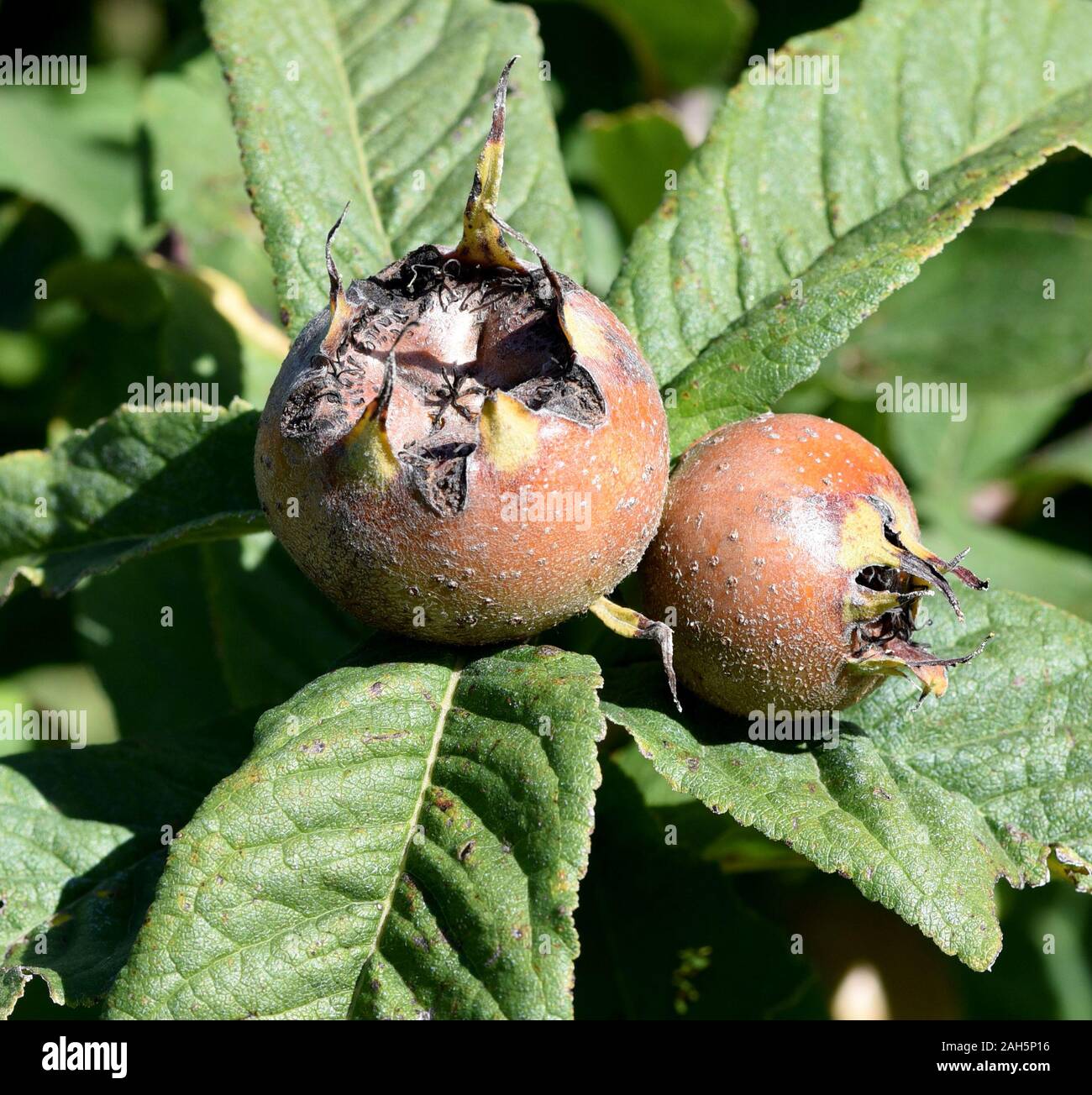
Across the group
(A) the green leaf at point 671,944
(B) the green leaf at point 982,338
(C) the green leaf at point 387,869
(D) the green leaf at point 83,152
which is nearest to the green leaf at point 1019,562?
(B) the green leaf at point 982,338

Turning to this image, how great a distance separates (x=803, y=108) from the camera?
2.92m

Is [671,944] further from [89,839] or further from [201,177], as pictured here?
[201,177]

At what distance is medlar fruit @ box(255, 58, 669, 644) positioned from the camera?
1.87m

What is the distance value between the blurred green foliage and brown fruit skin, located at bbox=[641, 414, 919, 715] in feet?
2.82

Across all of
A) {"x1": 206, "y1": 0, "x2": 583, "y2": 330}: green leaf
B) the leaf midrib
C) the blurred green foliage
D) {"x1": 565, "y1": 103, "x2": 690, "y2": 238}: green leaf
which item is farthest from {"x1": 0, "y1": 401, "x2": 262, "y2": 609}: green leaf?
{"x1": 565, "y1": 103, "x2": 690, "y2": 238}: green leaf

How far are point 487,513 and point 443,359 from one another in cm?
33

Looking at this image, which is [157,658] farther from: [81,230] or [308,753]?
[308,753]

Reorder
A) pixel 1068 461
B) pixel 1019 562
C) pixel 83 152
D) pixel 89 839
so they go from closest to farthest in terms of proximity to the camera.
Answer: pixel 89 839 → pixel 1019 562 → pixel 1068 461 → pixel 83 152

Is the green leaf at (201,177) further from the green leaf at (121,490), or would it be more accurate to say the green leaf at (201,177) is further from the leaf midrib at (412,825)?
the leaf midrib at (412,825)

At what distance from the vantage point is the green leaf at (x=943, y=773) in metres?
2.11

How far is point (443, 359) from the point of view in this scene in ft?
6.76

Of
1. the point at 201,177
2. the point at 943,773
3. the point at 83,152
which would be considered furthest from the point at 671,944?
the point at 83,152

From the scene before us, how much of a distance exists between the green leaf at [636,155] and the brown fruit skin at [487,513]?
6.50ft
